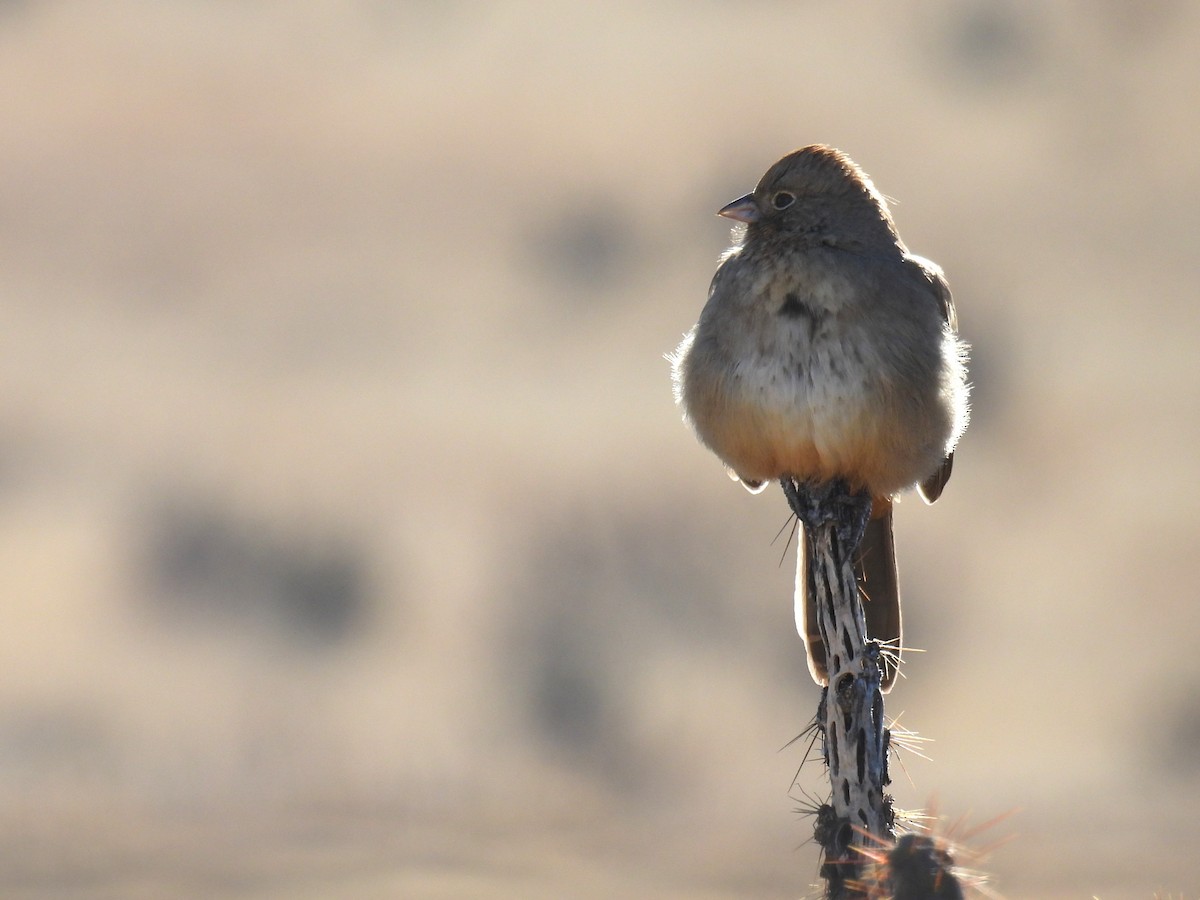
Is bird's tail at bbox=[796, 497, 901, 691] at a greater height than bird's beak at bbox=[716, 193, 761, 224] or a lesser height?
lesser

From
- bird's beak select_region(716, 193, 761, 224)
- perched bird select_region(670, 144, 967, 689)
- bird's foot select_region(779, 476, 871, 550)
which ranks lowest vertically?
bird's foot select_region(779, 476, 871, 550)

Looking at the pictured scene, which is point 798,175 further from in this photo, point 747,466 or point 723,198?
point 723,198

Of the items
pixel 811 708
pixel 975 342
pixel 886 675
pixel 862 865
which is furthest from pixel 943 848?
pixel 975 342

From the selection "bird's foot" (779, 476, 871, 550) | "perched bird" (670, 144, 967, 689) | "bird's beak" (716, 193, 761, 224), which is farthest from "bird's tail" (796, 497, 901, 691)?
"bird's beak" (716, 193, 761, 224)

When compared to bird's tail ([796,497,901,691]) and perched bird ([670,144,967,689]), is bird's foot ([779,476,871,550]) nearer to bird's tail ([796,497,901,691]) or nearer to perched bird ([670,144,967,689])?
perched bird ([670,144,967,689])

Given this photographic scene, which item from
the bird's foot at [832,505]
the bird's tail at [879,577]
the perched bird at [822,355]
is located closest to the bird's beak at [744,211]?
→ the perched bird at [822,355]

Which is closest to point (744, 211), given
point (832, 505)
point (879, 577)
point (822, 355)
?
point (822, 355)

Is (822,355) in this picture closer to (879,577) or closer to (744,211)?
(744,211)
